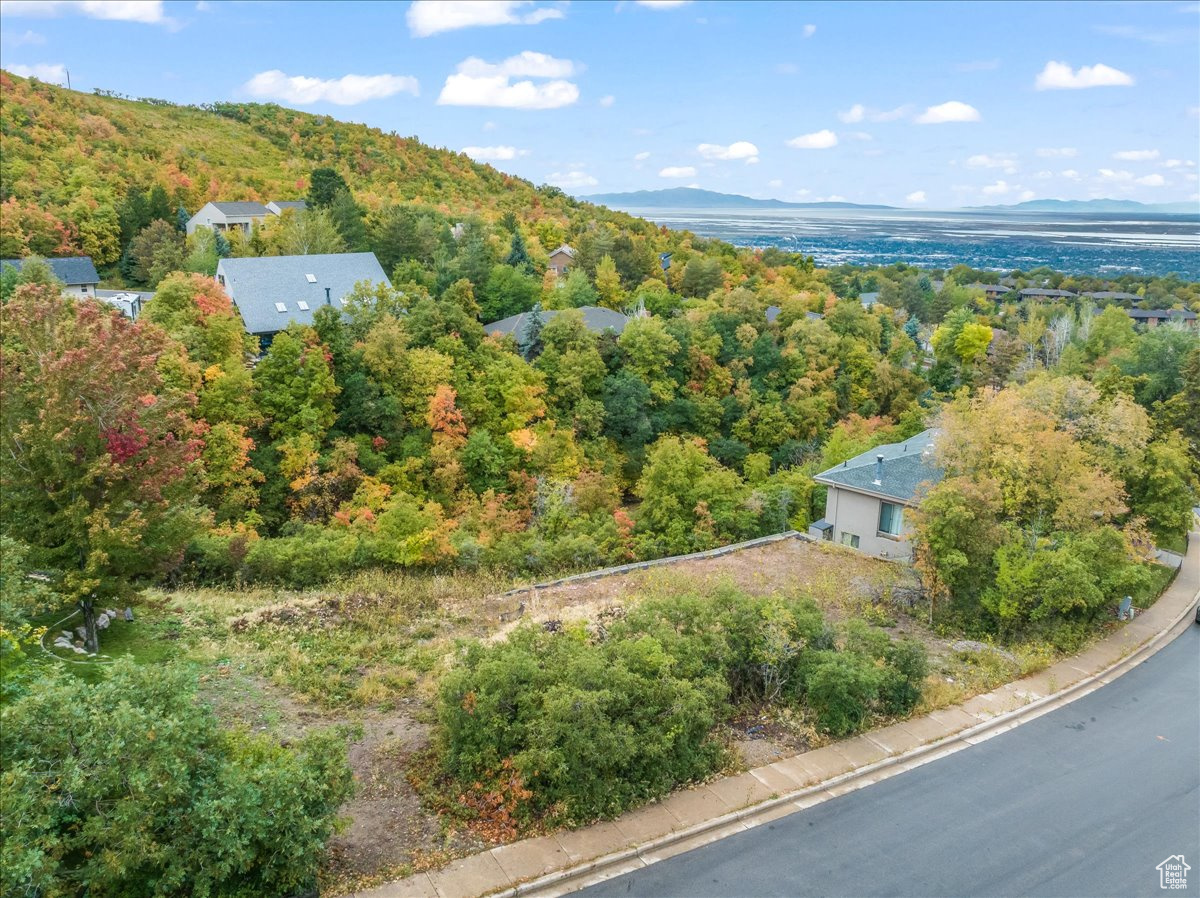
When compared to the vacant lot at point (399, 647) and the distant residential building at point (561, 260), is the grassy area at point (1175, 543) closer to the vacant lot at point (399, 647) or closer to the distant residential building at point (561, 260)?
the vacant lot at point (399, 647)

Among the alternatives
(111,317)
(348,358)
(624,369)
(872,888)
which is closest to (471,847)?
(872,888)

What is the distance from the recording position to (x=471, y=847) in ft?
36.6

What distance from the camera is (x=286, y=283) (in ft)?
134

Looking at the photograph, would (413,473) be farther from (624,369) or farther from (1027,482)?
(1027,482)

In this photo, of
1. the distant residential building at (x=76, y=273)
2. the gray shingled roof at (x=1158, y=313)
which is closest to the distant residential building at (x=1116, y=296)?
the gray shingled roof at (x=1158, y=313)

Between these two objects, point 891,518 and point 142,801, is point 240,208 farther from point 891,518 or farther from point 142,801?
point 142,801

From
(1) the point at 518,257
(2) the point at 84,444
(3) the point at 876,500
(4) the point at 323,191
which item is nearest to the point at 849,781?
(2) the point at 84,444

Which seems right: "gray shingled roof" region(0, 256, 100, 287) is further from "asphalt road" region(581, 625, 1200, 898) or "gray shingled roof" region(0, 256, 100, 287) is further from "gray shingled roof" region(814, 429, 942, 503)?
"asphalt road" region(581, 625, 1200, 898)

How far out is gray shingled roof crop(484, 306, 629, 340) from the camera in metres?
43.3

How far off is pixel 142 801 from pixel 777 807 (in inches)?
345

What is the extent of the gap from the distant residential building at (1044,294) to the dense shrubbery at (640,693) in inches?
4695

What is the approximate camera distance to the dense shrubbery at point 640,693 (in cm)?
1177

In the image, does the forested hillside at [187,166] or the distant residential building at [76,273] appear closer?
the distant residential building at [76,273]

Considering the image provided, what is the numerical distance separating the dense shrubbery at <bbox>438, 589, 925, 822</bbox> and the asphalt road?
141 centimetres
